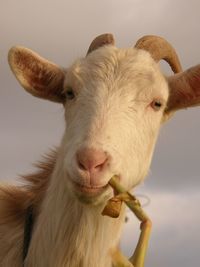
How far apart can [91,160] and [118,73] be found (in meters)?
1.72

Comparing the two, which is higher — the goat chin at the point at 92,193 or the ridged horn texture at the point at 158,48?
the ridged horn texture at the point at 158,48

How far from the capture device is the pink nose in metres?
5.04

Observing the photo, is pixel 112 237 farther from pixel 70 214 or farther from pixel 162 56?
pixel 162 56

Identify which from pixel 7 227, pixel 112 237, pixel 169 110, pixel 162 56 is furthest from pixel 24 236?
pixel 162 56

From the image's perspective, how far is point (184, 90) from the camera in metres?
A: 7.11

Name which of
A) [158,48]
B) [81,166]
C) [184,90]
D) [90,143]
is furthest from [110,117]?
[158,48]

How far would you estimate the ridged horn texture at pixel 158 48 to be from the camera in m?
7.46

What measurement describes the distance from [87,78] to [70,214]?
1.40 meters

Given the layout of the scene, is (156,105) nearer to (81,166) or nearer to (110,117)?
(110,117)

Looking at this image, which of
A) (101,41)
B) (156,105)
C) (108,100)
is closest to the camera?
(108,100)

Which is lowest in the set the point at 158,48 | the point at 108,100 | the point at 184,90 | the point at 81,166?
the point at 81,166

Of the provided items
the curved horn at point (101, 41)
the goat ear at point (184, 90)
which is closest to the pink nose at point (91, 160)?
the goat ear at point (184, 90)

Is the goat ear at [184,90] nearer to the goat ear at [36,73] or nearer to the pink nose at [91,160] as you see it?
the goat ear at [36,73]

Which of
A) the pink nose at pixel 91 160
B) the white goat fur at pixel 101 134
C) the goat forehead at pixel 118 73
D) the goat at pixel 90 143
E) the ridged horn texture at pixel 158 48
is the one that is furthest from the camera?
the ridged horn texture at pixel 158 48
